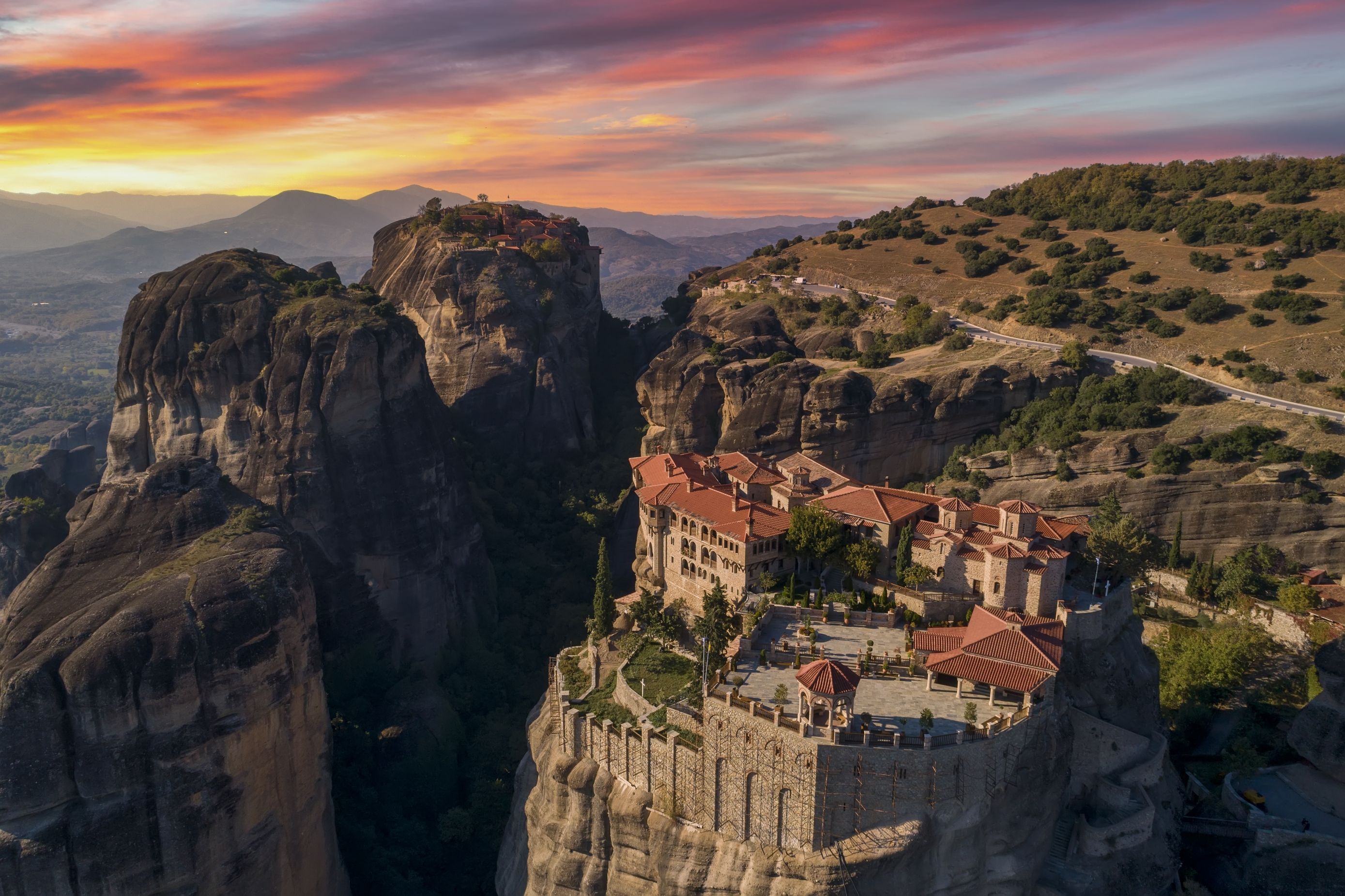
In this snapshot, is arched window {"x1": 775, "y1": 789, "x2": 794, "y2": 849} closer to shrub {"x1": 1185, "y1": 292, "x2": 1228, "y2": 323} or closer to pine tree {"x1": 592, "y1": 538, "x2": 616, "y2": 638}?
pine tree {"x1": 592, "y1": 538, "x2": 616, "y2": 638}

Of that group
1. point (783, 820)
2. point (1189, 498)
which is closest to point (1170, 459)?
point (1189, 498)

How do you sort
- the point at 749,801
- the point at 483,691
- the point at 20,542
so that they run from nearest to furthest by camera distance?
the point at 749,801
the point at 483,691
the point at 20,542

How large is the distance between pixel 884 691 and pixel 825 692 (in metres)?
4.76

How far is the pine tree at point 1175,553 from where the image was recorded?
2094 inches

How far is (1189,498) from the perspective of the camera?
54.3m

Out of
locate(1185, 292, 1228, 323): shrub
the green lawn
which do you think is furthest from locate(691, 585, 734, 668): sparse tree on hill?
locate(1185, 292, 1228, 323): shrub

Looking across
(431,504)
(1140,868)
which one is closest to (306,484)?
(431,504)

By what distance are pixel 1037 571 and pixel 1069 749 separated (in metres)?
6.84

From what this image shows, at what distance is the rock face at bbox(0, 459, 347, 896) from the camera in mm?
37000

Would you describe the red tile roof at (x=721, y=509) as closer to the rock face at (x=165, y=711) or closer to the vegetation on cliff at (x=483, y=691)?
the vegetation on cliff at (x=483, y=691)

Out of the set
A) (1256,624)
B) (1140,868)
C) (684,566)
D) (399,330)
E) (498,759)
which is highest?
(399,330)

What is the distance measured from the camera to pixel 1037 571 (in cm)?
3781

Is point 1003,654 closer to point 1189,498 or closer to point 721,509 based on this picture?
point 721,509

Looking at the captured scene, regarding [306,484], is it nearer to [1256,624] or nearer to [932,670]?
[932,670]
